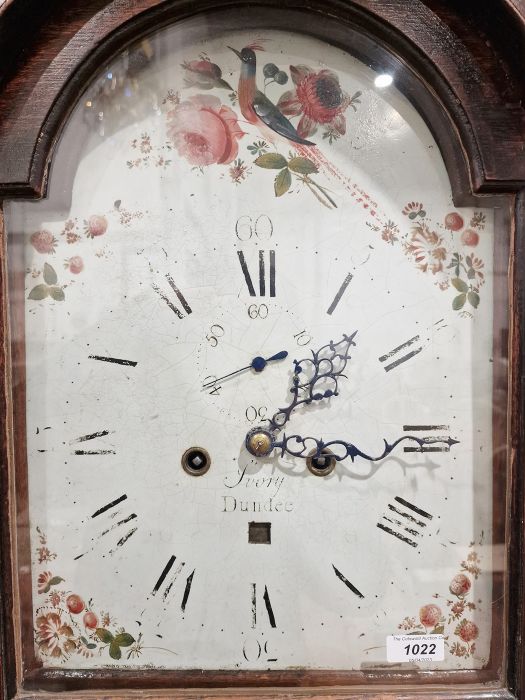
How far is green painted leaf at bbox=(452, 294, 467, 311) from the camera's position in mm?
974

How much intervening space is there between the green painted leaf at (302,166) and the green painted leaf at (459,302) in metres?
0.30

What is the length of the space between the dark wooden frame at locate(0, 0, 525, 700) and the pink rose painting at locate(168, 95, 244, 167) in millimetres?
125

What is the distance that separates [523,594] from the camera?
3.05ft

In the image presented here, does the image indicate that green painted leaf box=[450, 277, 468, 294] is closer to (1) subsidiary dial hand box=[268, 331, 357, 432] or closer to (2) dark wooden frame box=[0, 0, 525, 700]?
(2) dark wooden frame box=[0, 0, 525, 700]

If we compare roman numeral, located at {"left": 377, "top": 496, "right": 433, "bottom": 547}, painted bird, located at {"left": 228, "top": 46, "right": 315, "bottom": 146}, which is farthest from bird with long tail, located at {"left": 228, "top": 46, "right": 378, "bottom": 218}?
roman numeral, located at {"left": 377, "top": 496, "right": 433, "bottom": 547}

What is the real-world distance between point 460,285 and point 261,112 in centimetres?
42

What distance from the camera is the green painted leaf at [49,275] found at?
97cm

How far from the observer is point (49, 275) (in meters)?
0.97

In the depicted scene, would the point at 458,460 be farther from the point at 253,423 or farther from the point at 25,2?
the point at 25,2

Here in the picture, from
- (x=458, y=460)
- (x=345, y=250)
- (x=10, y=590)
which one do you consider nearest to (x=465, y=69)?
(x=345, y=250)

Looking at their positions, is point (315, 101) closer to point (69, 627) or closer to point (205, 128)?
point (205, 128)

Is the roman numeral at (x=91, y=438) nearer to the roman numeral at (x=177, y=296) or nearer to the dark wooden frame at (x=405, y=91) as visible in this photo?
the dark wooden frame at (x=405, y=91)

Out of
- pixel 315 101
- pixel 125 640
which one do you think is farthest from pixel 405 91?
pixel 125 640

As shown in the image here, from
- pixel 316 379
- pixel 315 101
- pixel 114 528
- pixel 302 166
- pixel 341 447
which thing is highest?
pixel 315 101
